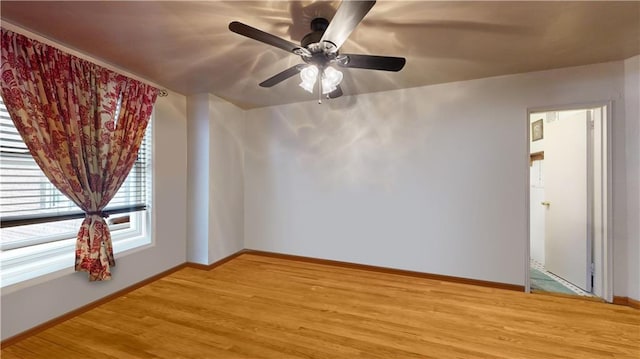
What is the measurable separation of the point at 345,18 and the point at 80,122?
7.48 ft

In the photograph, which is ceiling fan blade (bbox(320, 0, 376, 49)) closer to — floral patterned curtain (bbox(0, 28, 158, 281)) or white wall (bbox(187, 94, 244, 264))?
floral patterned curtain (bbox(0, 28, 158, 281))

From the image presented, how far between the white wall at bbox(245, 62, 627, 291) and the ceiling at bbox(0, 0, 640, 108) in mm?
333

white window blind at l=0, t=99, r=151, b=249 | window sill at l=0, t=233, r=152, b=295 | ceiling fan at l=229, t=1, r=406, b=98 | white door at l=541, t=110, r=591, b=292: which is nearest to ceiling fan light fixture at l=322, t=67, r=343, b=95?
ceiling fan at l=229, t=1, r=406, b=98

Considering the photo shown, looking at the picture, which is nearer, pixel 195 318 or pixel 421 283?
pixel 195 318

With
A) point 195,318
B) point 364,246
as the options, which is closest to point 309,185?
point 364,246

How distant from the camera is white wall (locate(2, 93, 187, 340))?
1870mm

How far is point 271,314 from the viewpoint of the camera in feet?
7.22

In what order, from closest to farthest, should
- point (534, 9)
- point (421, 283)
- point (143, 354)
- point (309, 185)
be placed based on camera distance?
point (534, 9) < point (143, 354) < point (421, 283) < point (309, 185)

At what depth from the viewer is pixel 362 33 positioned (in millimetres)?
1878

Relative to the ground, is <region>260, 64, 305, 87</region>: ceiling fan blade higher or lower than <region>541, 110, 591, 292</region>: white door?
higher

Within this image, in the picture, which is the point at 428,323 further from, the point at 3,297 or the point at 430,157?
the point at 3,297

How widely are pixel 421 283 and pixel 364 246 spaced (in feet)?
2.48

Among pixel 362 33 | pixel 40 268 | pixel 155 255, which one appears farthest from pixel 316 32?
pixel 155 255

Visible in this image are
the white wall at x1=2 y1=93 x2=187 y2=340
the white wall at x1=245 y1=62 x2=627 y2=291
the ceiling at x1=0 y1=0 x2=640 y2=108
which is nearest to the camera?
the ceiling at x1=0 y1=0 x2=640 y2=108
